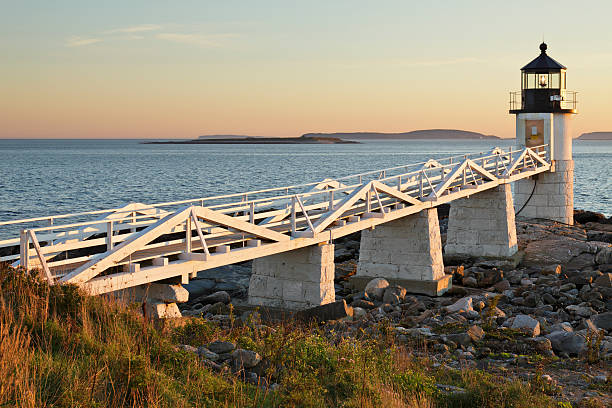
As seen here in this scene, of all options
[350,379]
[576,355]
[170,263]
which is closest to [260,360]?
[350,379]

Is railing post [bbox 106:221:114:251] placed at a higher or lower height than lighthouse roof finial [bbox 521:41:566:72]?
lower

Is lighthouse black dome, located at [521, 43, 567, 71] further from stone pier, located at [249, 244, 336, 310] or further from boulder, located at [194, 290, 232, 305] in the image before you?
stone pier, located at [249, 244, 336, 310]

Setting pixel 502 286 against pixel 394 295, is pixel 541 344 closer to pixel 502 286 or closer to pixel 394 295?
pixel 394 295

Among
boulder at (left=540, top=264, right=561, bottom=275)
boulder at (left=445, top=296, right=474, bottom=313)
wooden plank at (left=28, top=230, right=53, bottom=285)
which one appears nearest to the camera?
wooden plank at (left=28, top=230, right=53, bottom=285)

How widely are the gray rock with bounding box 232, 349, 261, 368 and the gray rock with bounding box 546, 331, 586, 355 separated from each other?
5.71m

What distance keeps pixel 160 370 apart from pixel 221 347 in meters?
1.52

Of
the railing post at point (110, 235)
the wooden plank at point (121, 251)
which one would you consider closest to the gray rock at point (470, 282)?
the wooden plank at point (121, 251)

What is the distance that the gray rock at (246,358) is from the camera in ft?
24.9

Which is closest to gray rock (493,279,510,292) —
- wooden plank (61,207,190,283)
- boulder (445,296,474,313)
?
boulder (445,296,474,313)

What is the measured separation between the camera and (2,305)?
23.1ft

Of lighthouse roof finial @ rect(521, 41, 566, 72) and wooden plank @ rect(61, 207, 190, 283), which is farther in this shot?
lighthouse roof finial @ rect(521, 41, 566, 72)

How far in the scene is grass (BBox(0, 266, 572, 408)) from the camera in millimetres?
5684

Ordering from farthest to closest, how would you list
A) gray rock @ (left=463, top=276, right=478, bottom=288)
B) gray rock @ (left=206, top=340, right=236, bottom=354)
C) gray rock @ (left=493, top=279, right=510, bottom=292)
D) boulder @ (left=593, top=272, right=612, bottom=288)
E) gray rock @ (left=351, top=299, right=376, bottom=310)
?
gray rock @ (left=463, top=276, right=478, bottom=288)
gray rock @ (left=493, top=279, right=510, bottom=292)
boulder @ (left=593, top=272, right=612, bottom=288)
gray rock @ (left=351, top=299, right=376, bottom=310)
gray rock @ (left=206, top=340, right=236, bottom=354)

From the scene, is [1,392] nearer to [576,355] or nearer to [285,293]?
[576,355]
